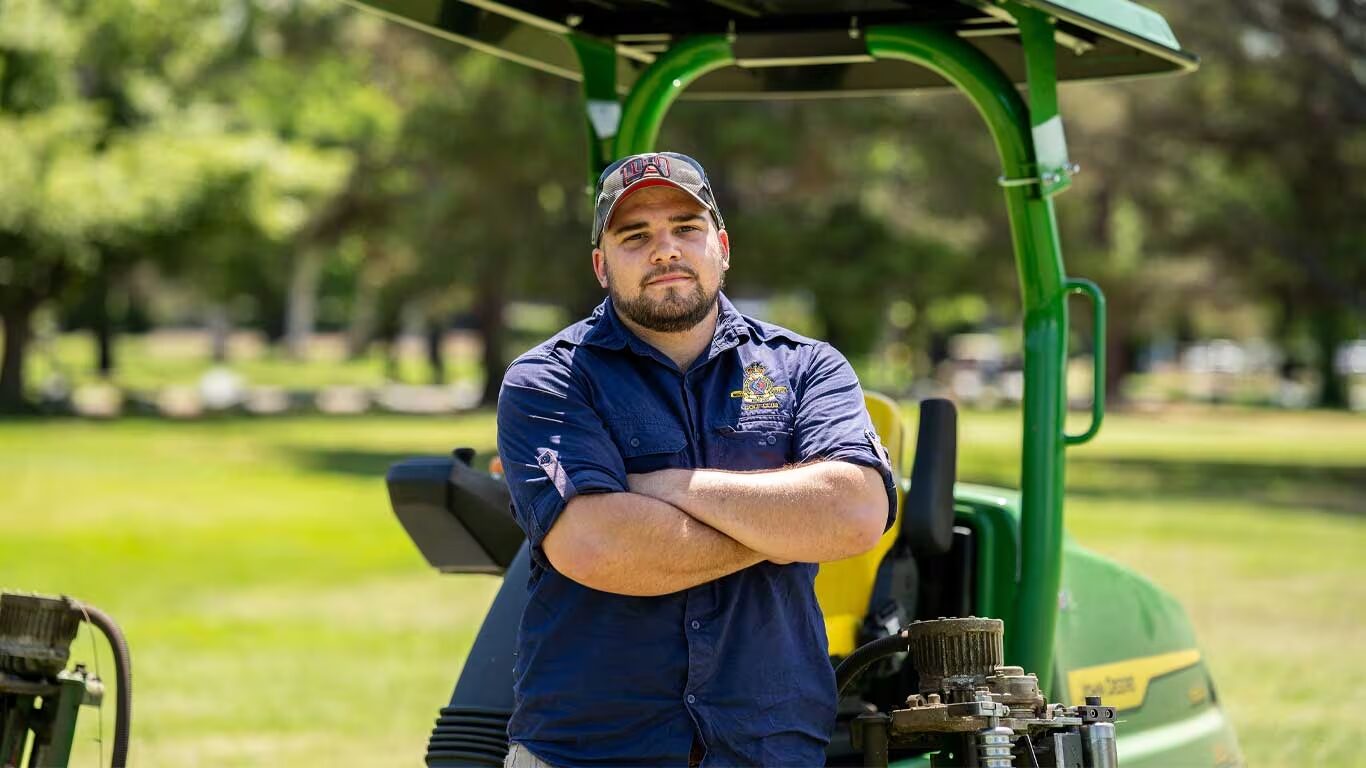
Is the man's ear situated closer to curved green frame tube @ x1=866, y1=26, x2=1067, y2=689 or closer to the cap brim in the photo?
the cap brim

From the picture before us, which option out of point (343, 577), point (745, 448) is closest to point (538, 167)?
point (343, 577)

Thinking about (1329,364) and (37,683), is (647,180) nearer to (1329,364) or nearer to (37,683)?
(37,683)

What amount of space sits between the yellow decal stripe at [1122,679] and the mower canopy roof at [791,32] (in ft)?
5.22

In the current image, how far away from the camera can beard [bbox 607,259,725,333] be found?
10.9 feet

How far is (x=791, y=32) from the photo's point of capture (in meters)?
5.03

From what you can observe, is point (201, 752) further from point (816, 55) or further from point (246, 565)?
point (246, 565)

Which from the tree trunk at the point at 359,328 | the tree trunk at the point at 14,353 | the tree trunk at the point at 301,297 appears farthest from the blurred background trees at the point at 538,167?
the tree trunk at the point at 359,328

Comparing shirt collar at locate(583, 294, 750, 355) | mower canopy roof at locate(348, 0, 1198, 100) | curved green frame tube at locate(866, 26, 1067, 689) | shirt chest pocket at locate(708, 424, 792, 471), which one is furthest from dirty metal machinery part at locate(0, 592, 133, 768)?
curved green frame tube at locate(866, 26, 1067, 689)

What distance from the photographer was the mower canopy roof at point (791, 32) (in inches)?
183

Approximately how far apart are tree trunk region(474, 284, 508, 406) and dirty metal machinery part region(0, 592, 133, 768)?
121ft

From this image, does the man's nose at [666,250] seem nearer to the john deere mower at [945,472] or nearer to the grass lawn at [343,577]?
the john deere mower at [945,472]

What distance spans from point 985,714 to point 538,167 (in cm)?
2594

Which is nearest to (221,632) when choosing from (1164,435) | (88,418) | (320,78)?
(88,418)

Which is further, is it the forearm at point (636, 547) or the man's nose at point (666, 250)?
the man's nose at point (666, 250)
